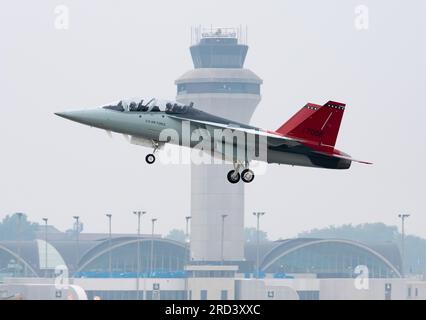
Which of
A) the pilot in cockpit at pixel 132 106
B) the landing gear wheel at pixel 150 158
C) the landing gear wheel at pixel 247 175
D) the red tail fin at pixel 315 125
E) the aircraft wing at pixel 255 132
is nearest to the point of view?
the landing gear wheel at pixel 150 158

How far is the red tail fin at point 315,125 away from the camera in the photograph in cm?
7100

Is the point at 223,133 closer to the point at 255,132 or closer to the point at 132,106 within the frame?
the point at 255,132

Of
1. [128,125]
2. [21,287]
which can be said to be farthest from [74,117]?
[21,287]

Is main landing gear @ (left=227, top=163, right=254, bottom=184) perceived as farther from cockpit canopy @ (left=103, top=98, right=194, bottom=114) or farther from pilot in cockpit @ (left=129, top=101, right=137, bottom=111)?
pilot in cockpit @ (left=129, top=101, right=137, bottom=111)

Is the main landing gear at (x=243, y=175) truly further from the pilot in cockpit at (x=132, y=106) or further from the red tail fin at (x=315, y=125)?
the pilot in cockpit at (x=132, y=106)

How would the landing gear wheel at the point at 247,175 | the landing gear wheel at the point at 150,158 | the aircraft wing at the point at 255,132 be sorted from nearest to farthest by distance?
the landing gear wheel at the point at 150,158 → the landing gear wheel at the point at 247,175 → the aircraft wing at the point at 255,132

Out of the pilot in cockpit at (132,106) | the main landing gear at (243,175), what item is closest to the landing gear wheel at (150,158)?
the pilot in cockpit at (132,106)

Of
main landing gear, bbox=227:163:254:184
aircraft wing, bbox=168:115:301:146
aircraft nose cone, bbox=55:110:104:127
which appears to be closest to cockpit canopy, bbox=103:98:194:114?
aircraft wing, bbox=168:115:301:146

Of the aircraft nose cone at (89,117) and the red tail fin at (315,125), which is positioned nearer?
the aircraft nose cone at (89,117)

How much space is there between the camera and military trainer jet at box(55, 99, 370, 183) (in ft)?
226

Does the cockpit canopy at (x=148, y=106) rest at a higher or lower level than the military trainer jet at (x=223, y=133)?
higher

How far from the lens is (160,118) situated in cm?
6894
